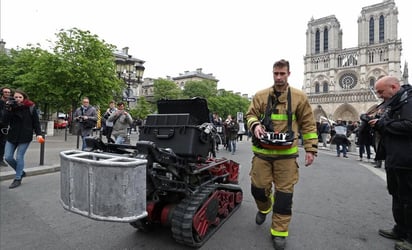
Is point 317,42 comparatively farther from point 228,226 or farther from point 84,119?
point 228,226

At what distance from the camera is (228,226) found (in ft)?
11.7

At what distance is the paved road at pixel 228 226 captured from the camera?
3070mm

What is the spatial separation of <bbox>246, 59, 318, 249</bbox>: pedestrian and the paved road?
0.44 meters

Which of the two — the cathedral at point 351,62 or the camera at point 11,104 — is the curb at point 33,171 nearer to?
the camera at point 11,104

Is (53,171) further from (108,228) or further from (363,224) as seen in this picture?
(363,224)

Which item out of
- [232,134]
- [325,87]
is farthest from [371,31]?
[232,134]

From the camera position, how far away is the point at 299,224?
375cm

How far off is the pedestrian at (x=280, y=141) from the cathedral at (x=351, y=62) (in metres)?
77.4

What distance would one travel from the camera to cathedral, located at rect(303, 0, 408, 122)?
2879 inches

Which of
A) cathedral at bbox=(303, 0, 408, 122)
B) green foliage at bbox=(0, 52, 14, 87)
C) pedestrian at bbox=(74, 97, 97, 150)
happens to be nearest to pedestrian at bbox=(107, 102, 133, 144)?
pedestrian at bbox=(74, 97, 97, 150)

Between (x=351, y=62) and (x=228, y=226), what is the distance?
8975cm

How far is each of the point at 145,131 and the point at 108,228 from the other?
53.8 inches

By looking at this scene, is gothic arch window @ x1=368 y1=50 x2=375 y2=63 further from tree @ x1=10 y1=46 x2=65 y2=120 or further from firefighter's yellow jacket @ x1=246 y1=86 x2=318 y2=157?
firefighter's yellow jacket @ x1=246 y1=86 x2=318 y2=157

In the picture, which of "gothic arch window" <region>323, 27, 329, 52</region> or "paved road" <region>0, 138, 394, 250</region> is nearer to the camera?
"paved road" <region>0, 138, 394, 250</region>
